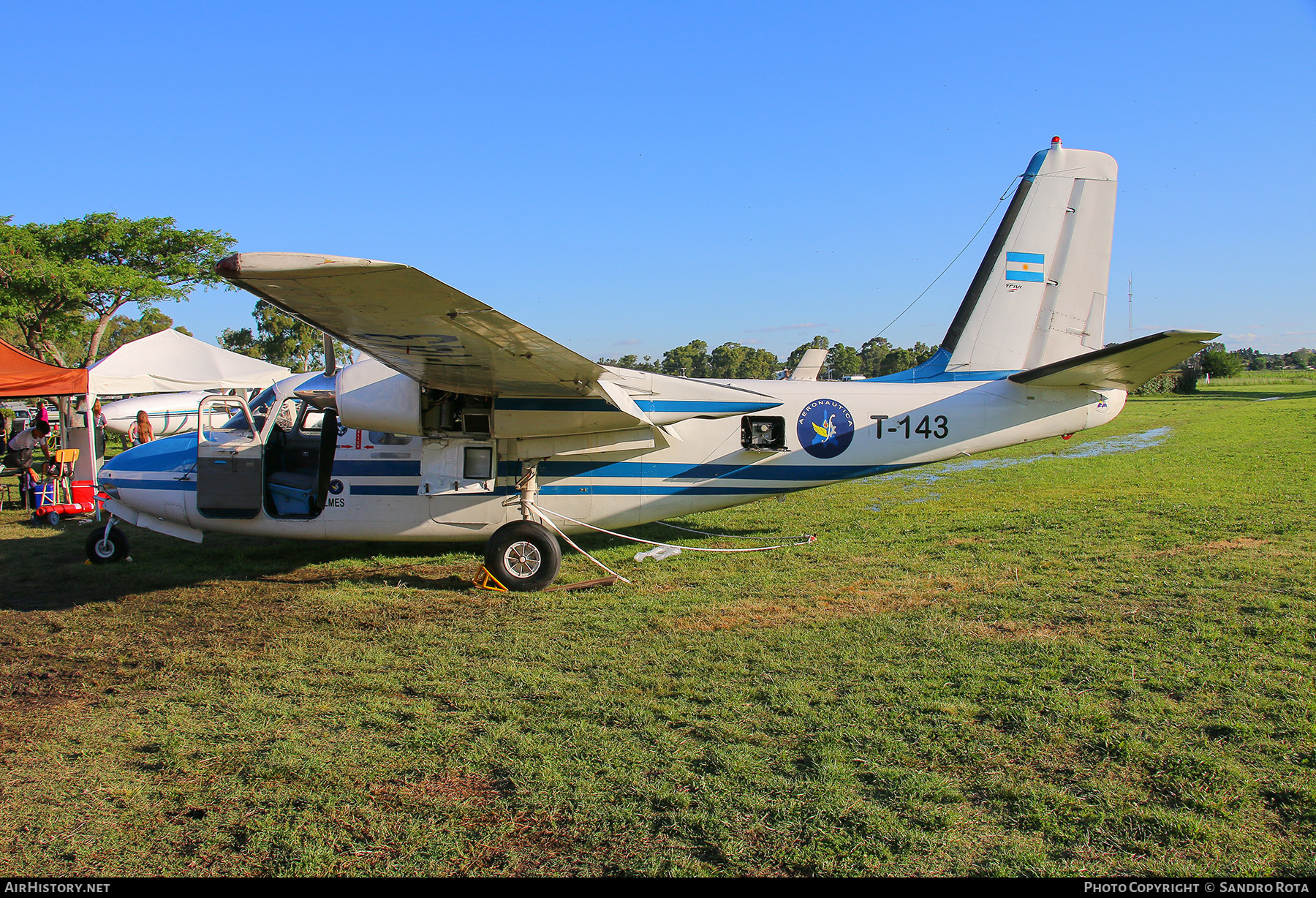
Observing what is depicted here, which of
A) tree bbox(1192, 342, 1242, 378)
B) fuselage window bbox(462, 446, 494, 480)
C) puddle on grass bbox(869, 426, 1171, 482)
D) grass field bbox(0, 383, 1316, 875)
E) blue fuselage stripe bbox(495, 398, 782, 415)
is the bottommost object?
grass field bbox(0, 383, 1316, 875)

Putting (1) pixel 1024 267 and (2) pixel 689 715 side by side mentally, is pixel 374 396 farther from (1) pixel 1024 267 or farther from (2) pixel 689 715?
(1) pixel 1024 267

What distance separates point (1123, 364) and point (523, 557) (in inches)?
266

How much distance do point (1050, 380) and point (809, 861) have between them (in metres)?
7.48

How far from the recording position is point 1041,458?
1806 cm

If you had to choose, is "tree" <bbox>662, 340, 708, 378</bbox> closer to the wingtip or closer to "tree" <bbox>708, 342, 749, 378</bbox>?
"tree" <bbox>708, 342, 749, 378</bbox>

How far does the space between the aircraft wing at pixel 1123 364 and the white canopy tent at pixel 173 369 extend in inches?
824

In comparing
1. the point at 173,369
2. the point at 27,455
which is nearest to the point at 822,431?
the point at 27,455

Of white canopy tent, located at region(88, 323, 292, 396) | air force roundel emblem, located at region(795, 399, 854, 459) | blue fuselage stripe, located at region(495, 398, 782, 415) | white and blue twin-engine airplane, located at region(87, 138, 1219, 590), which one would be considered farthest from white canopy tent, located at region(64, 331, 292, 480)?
air force roundel emblem, located at region(795, 399, 854, 459)

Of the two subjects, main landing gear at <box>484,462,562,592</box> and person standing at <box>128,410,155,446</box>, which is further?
person standing at <box>128,410,155,446</box>

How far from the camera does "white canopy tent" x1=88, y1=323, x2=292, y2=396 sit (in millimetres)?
20453

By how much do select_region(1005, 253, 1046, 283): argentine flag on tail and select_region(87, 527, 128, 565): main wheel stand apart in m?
11.5

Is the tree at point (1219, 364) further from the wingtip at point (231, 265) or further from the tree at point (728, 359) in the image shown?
the wingtip at point (231, 265)

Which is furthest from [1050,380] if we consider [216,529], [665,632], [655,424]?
[216,529]

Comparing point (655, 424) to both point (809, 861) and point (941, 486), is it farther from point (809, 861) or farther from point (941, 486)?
point (941, 486)
